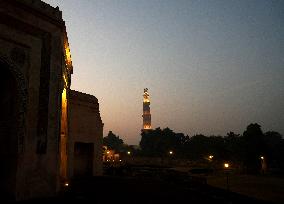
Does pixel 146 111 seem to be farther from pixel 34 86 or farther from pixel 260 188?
pixel 34 86

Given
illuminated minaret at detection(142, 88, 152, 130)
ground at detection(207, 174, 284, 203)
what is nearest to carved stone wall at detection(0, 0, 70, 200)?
ground at detection(207, 174, 284, 203)

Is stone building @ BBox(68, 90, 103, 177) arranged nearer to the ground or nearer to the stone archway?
the ground

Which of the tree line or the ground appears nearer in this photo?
the ground

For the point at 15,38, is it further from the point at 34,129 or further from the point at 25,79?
the point at 34,129

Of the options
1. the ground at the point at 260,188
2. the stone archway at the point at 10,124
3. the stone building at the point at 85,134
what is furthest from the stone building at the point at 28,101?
the ground at the point at 260,188

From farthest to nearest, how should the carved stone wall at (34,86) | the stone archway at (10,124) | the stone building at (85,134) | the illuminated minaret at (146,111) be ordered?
the illuminated minaret at (146,111) → the stone building at (85,134) → the carved stone wall at (34,86) → the stone archway at (10,124)

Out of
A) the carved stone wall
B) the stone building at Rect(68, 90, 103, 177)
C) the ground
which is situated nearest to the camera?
the carved stone wall

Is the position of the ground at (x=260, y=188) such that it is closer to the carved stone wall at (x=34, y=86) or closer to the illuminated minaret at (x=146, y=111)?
the carved stone wall at (x=34, y=86)

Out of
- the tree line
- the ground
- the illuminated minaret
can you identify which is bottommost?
the ground

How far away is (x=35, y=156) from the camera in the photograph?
40.0 feet

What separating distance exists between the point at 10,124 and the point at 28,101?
3.89ft

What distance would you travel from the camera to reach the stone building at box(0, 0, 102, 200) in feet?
38.5

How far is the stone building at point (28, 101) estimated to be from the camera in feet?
38.5

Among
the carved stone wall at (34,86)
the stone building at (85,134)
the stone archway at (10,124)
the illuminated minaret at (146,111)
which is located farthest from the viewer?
the illuminated minaret at (146,111)
